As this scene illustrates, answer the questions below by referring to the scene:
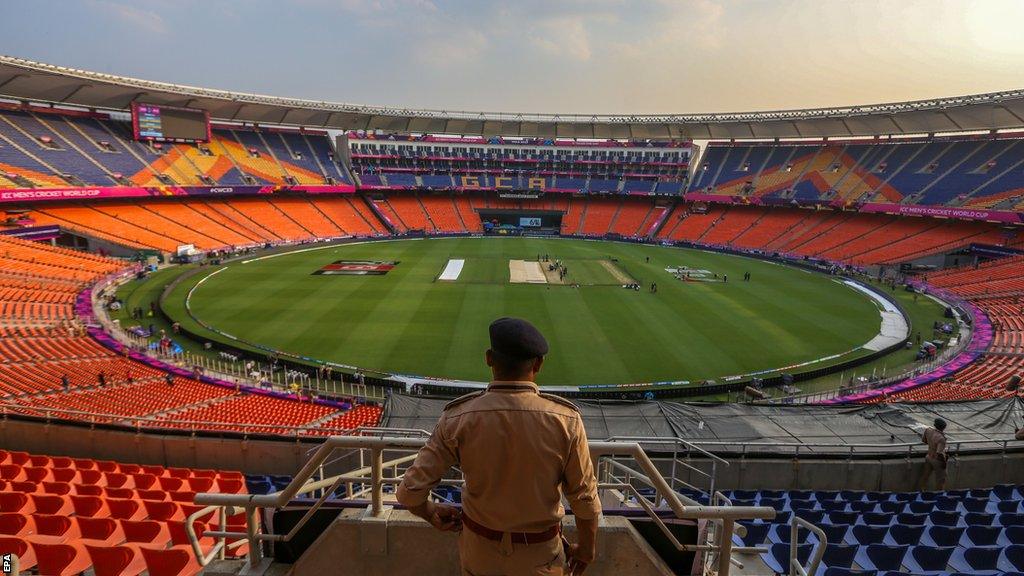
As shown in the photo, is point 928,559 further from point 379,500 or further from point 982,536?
point 379,500

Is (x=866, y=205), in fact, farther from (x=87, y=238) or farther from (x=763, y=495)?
(x=87, y=238)

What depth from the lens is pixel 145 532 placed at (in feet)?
18.0

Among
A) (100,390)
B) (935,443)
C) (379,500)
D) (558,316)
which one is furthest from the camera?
(558,316)

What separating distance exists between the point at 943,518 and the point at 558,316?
78.1 feet

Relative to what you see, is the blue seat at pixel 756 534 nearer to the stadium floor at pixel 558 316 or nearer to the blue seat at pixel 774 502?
the blue seat at pixel 774 502

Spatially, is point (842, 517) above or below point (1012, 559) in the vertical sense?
below

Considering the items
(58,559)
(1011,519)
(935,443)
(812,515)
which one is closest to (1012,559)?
(1011,519)

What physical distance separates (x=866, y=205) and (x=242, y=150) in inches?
2856

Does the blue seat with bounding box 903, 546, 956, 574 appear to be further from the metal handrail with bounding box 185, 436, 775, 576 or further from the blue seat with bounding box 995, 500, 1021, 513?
the metal handrail with bounding box 185, 436, 775, 576

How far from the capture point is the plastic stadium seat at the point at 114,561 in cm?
459

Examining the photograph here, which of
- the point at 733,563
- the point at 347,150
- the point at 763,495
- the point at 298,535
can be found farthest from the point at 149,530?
the point at 347,150

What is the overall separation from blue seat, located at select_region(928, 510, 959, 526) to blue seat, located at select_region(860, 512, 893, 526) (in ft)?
1.42

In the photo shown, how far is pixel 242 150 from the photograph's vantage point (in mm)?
64250

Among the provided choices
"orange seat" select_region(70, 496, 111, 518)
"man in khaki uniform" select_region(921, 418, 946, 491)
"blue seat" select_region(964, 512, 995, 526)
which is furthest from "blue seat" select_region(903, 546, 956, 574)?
"orange seat" select_region(70, 496, 111, 518)
